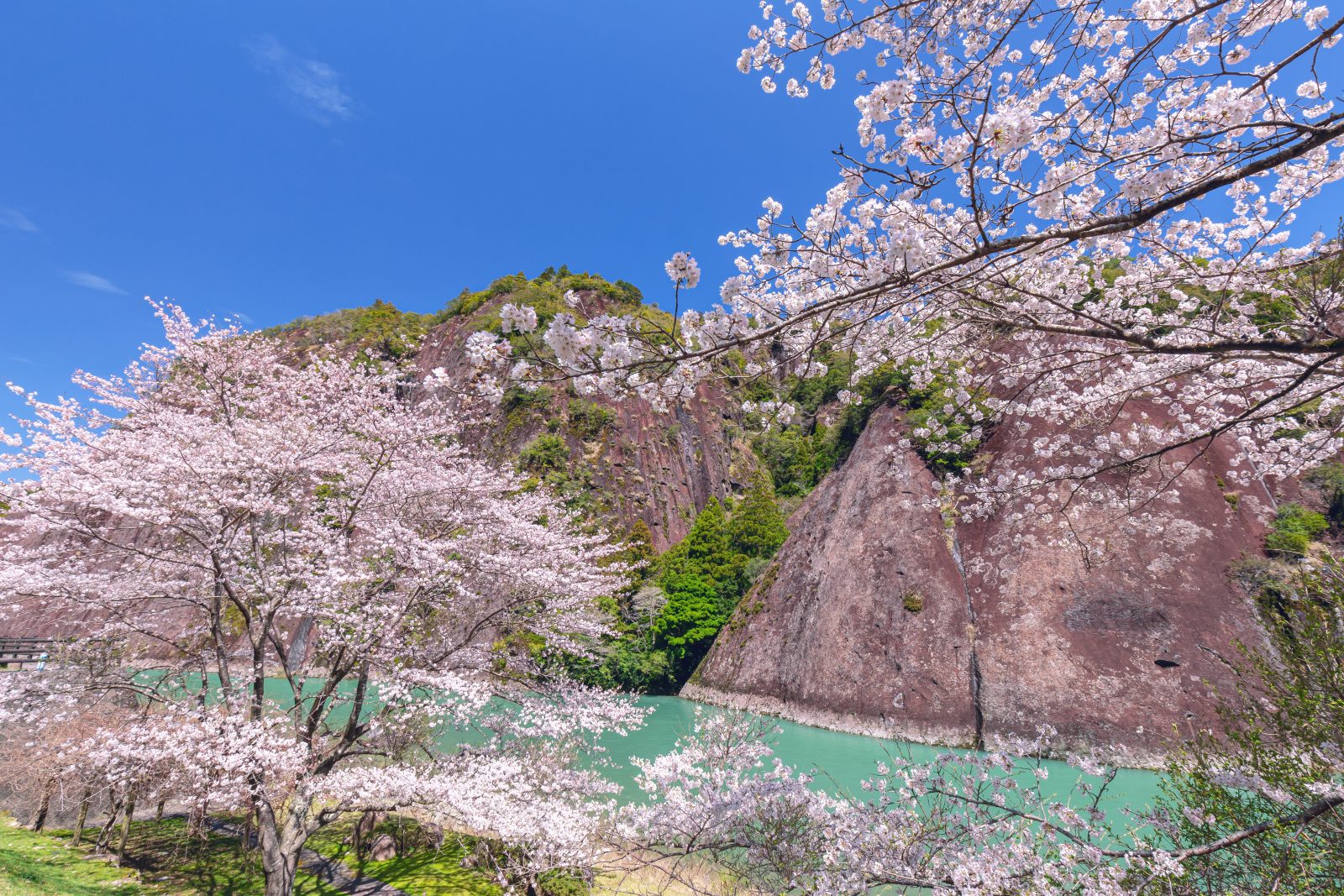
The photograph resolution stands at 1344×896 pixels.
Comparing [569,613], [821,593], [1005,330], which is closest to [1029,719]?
[821,593]

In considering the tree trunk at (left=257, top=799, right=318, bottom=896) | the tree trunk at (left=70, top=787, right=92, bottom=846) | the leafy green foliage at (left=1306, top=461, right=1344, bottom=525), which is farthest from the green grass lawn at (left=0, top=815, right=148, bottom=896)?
the leafy green foliage at (left=1306, top=461, right=1344, bottom=525)

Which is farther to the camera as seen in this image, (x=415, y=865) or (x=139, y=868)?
(x=415, y=865)

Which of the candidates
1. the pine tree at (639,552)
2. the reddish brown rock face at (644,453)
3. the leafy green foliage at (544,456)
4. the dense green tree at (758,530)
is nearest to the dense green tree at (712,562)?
the dense green tree at (758,530)

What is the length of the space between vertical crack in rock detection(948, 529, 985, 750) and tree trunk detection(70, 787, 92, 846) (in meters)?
21.4

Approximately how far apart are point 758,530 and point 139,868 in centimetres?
3091

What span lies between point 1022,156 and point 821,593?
2374 centimetres

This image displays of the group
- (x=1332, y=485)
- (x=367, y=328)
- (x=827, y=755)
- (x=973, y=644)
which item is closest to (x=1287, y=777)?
(x=827, y=755)

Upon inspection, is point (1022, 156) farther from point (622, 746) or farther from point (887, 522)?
point (887, 522)

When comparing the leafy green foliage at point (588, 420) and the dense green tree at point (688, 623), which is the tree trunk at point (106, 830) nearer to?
the dense green tree at point (688, 623)

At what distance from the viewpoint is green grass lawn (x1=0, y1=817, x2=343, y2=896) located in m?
7.00

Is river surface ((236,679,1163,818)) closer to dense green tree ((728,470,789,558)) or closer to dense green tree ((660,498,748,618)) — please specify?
dense green tree ((660,498,748,618))

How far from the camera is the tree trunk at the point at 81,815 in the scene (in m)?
8.87

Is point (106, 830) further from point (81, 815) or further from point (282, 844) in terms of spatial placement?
point (282, 844)

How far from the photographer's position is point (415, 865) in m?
9.02
